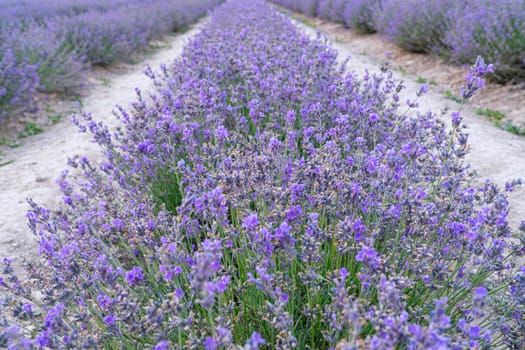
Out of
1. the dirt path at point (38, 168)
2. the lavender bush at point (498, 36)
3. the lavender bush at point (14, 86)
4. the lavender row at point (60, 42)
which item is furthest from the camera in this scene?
the lavender row at point (60, 42)

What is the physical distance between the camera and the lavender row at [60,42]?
535cm

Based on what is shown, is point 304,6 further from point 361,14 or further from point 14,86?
point 14,86

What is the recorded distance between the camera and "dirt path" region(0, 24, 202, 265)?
8.97ft

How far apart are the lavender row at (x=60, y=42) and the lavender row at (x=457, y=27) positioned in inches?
226

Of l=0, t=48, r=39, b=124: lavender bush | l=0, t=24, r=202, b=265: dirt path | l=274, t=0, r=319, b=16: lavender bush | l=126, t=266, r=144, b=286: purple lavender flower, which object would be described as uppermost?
l=274, t=0, r=319, b=16: lavender bush

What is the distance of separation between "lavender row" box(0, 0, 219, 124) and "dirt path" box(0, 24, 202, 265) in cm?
56

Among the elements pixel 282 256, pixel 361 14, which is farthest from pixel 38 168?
pixel 361 14

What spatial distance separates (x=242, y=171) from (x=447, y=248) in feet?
2.85

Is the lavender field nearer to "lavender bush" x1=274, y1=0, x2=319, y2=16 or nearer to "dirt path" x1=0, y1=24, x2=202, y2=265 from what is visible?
"dirt path" x1=0, y1=24, x2=202, y2=265

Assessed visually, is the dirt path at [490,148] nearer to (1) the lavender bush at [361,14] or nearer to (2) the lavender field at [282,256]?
(2) the lavender field at [282,256]

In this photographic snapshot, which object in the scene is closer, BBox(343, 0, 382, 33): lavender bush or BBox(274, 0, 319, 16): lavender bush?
BBox(343, 0, 382, 33): lavender bush

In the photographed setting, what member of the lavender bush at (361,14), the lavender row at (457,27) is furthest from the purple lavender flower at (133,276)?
the lavender bush at (361,14)

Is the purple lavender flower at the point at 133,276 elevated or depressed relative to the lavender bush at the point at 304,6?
depressed

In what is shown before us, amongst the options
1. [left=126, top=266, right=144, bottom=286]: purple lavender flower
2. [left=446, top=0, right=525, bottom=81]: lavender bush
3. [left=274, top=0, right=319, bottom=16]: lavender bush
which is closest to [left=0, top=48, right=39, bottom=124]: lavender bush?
[left=126, top=266, right=144, bottom=286]: purple lavender flower
